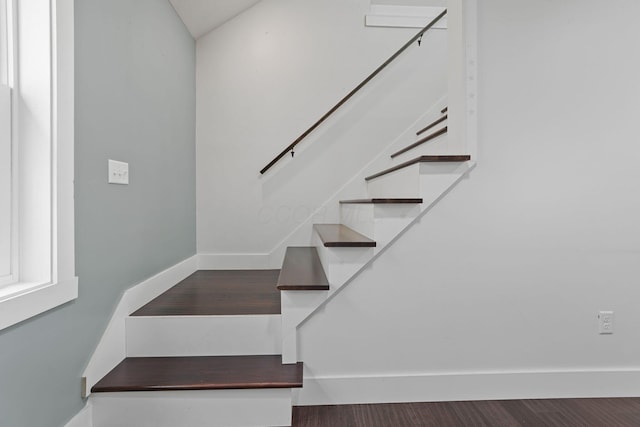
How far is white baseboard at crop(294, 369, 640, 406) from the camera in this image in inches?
67.1

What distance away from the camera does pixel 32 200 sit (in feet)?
3.96

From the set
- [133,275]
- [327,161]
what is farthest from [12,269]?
[327,161]

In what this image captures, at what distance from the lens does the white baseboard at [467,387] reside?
1703mm

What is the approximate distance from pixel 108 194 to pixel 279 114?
1.71m

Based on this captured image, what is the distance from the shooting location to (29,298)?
1.10 m

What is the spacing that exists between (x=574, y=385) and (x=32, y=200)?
247 cm

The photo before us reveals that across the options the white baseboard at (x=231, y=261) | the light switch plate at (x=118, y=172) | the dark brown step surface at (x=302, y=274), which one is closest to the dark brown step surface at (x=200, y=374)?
the dark brown step surface at (x=302, y=274)

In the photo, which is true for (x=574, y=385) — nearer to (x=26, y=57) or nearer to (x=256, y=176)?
(x=256, y=176)

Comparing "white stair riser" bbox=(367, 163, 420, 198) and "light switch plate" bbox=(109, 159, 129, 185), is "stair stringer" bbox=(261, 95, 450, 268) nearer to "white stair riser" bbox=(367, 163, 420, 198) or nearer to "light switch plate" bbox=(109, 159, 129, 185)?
"white stair riser" bbox=(367, 163, 420, 198)

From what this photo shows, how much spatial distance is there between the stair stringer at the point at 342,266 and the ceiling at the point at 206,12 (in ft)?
6.76

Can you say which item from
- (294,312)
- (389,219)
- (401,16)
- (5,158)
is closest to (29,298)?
(5,158)

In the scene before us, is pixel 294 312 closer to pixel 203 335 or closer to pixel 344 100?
pixel 203 335

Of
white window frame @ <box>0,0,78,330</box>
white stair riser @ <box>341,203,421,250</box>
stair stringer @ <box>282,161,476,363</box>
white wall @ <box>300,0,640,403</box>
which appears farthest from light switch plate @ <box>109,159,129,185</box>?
white wall @ <box>300,0,640,403</box>

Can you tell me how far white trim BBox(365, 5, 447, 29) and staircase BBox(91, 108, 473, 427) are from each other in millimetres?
1582
